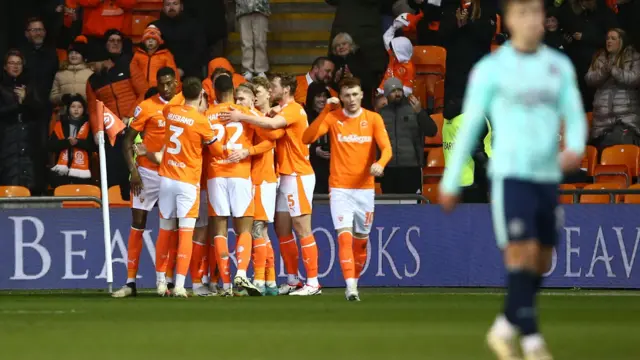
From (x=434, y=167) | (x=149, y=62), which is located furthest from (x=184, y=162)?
(x=434, y=167)

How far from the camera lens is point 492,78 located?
754 cm

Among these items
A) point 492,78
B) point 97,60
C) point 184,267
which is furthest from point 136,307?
point 97,60

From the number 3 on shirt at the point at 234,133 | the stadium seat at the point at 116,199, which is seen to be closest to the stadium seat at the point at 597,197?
the number 3 on shirt at the point at 234,133

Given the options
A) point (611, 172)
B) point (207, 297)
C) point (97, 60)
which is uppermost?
point (97, 60)

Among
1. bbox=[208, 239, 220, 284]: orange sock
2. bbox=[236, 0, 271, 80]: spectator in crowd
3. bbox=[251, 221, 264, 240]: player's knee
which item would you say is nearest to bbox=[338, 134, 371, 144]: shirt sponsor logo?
bbox=[251, 221, 264, 240]: player's knee

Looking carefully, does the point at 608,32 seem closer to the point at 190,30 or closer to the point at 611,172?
the point at 611,172

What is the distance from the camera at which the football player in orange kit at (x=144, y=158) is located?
48.9ft

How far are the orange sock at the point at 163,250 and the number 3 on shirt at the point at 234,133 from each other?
1.12 m

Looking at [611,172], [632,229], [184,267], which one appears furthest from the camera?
[611,172]

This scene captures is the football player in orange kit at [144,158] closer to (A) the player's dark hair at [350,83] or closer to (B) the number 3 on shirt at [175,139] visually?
(B) the number 3 on shirt at [175,139]

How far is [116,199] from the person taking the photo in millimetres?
18172

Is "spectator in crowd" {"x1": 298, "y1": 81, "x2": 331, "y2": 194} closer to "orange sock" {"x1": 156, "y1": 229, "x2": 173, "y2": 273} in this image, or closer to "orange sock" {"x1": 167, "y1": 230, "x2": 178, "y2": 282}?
"orange sock" {"x1": 167, "y1": 230, "x2": 178, "y2": 282}

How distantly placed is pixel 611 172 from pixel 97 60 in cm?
741

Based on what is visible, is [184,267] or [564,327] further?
[184,267]
